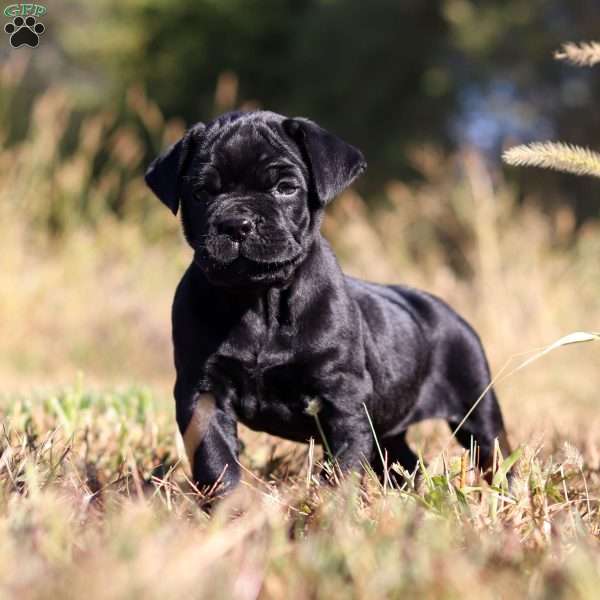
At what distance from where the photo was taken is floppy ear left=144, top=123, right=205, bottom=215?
3.73 metres

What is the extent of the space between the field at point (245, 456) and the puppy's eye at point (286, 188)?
954mm

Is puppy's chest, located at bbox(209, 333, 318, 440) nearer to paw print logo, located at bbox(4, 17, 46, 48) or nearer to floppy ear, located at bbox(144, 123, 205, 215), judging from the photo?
floppy ear, located at bbox(144, 123, 205, 215)

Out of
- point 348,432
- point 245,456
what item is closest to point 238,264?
point 348,432

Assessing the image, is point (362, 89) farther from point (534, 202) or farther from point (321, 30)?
point (534, 202)

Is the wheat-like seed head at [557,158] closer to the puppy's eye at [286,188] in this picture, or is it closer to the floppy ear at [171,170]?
the puppy's eye at [286,188]

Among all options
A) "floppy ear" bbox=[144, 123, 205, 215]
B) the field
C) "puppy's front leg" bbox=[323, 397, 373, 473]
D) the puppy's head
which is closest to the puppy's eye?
the puppy's head

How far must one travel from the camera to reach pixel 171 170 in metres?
3.76

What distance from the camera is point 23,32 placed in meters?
5.89

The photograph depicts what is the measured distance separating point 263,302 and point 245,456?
93 cm

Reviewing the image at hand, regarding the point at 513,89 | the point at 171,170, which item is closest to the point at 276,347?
the point at 171,170

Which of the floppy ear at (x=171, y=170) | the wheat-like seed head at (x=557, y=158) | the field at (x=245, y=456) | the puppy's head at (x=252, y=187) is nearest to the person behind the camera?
the field at (x=245, y=456)

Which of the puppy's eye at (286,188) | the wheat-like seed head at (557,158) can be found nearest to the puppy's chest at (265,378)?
the puppy's eye at (286,188)

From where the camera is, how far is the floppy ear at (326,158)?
364 centimetres

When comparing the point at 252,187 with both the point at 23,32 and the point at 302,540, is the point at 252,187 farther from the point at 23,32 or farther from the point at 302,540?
the point at 23,32
